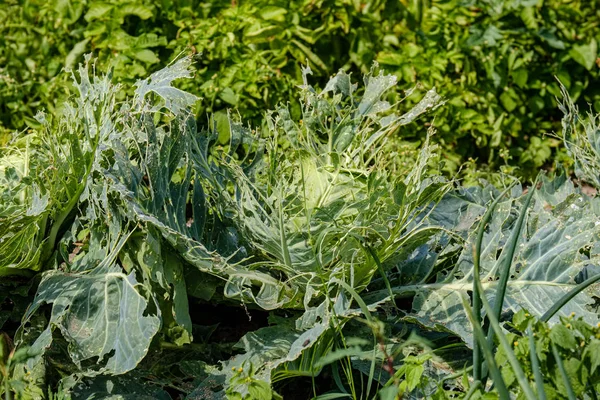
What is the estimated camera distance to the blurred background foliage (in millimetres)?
4008

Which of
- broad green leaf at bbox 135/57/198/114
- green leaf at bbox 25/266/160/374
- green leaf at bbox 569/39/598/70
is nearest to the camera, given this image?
green leaf at bbox 25/266/160/374

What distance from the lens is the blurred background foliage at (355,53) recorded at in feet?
13.1

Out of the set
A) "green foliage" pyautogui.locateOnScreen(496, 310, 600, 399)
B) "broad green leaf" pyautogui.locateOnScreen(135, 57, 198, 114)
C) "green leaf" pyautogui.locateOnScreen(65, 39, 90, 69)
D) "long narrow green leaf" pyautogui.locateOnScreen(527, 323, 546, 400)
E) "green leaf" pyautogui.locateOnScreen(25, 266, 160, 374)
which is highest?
"broad green leaf" pyautogui.locateOnScreen(135, 57, 198, 114)

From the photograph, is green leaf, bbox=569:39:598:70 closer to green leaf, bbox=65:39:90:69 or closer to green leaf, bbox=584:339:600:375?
green leaf, bbox=65:39:90:69

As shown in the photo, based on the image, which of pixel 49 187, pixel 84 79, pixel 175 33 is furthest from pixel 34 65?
pixel 49 187

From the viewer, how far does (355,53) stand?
4.25 meters

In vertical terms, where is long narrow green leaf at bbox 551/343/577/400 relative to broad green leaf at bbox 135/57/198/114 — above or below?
below

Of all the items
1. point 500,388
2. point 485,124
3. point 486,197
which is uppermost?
point 500,388

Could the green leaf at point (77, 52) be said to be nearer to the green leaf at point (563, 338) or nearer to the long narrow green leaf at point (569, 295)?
the long narrow green leaf at point (569, 295)

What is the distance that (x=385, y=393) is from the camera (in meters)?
2.03

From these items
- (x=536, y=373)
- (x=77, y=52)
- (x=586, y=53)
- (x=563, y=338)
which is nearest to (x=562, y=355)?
(x=563, y=338)

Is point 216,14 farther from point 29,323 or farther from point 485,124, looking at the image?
point 29,323

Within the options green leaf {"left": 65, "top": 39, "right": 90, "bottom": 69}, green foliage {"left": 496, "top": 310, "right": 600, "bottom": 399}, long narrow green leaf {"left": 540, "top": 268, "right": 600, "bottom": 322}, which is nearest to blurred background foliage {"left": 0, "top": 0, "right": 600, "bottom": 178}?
green leaf {"left": 65, "top": 39, "right": 90, "bottom": 69}

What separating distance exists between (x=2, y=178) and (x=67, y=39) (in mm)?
1905
